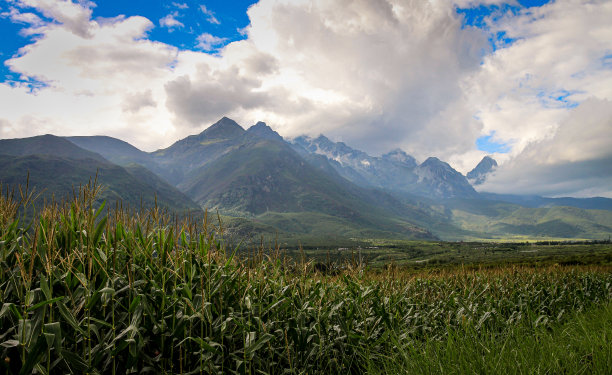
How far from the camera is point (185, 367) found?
5.64 meters

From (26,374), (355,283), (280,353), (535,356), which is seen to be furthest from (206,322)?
(535,356)

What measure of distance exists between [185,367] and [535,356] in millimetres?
6152

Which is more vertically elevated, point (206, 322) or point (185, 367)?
point (206, 322)

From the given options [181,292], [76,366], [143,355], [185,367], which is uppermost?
[181,292]

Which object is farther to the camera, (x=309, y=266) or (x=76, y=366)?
(x=309, y=266)

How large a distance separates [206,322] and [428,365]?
13.4 ft

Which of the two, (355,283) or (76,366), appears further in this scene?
(355,283)

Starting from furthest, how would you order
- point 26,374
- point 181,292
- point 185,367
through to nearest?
1. point 181,292
2. point 185,367
3. point 26,374

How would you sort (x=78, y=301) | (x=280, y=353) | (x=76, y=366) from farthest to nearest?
(x=280, y=353)
(x=78, y=301)
(x=76, y=366)

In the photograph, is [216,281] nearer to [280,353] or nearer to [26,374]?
[280,353]

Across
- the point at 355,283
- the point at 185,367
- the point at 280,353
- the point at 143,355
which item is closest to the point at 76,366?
the point at 143,355

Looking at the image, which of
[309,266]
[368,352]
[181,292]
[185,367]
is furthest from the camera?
[309,266]

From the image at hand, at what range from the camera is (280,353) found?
6824 mm

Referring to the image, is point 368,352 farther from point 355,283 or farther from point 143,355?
point 143,355
